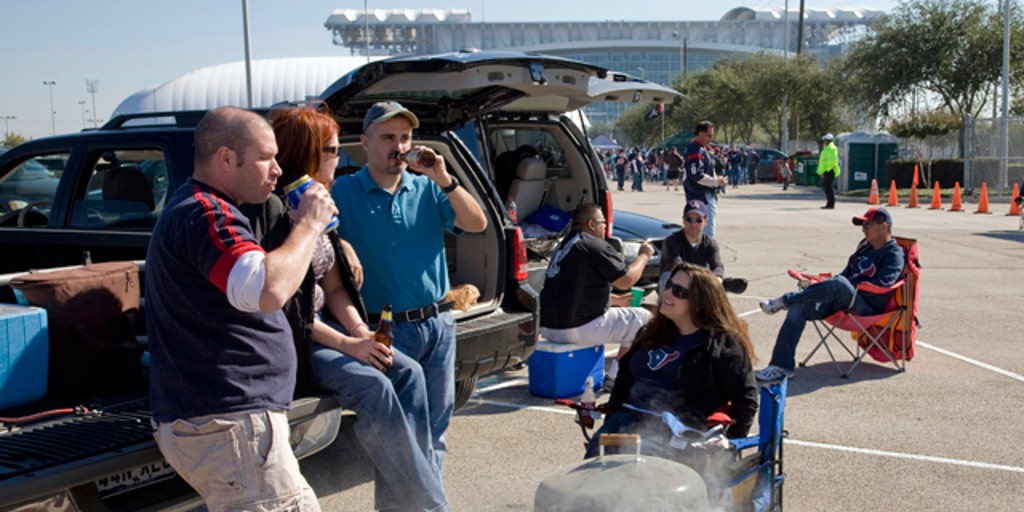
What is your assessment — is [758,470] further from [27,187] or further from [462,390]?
[27,187]

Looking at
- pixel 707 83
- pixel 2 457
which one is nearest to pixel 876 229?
pixel 2 457

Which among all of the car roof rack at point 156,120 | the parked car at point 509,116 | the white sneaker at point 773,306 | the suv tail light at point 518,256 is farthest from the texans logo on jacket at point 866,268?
the car roof rack at point 156,120

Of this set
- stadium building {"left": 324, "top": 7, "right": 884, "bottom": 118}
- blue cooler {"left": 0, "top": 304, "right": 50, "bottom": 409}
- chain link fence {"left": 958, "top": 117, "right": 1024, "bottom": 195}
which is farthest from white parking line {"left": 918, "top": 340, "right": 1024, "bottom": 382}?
stadium building {"left": 324, "top": 7, "right": 884, "bottom": 118}

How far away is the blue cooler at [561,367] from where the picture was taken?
6047 mm

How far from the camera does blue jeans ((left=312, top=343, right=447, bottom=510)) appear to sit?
10.9ft

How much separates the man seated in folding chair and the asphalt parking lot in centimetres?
32

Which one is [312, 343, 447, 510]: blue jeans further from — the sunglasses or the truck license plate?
the sunglasses

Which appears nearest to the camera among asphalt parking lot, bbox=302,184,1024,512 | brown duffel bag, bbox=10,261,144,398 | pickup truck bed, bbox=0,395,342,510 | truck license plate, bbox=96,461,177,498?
pickup truck bed, bbox=0,395,342,510

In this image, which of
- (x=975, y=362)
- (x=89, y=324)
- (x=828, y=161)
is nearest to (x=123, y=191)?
(x=89, y=324)

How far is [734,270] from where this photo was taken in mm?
11781

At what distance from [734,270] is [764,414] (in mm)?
8172

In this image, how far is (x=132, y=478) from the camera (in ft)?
10.2

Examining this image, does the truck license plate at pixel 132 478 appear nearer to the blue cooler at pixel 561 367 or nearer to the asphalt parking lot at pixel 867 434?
the asphalt parking lot at pixel 867 434

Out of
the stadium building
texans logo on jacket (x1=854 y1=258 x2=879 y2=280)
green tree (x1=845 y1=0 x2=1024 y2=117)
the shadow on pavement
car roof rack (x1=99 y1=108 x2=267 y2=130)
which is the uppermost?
the stadium building
